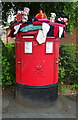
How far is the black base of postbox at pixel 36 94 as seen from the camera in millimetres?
3504

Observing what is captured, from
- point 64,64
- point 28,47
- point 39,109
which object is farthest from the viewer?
point 64,64

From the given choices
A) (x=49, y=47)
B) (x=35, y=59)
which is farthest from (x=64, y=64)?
(x=35, y=59)

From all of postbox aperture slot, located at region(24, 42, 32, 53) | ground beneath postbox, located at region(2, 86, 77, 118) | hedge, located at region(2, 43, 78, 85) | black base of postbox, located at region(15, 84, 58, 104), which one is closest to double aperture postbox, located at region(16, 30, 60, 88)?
postbox aperture slot, located at region(24, 42, 32, 53)

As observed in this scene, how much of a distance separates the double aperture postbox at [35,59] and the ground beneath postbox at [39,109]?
577mm

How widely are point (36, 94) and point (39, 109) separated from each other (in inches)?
15.6

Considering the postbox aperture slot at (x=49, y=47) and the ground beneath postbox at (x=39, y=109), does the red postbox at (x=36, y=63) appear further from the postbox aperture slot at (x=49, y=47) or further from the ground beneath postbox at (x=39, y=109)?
the ground beneath postbox at (x=39, y=109)

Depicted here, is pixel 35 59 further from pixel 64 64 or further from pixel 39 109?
pixel 64 64

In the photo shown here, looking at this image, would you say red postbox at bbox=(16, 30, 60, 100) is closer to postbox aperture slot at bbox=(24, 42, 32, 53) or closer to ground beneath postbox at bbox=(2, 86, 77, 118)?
postbox aperture slot at bbox=(24, 42, 32, 53)

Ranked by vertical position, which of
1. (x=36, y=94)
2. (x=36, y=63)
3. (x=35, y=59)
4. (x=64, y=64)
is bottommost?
(x=36, y=94)

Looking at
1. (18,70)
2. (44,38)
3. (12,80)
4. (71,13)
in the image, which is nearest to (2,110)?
(18,70)

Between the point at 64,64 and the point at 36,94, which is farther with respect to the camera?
the point at 64,64

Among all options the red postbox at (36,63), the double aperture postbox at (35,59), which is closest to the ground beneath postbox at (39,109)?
the red postbox at (36,63)

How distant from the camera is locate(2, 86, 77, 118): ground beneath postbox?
126 inches

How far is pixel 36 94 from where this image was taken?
3.51 metres
